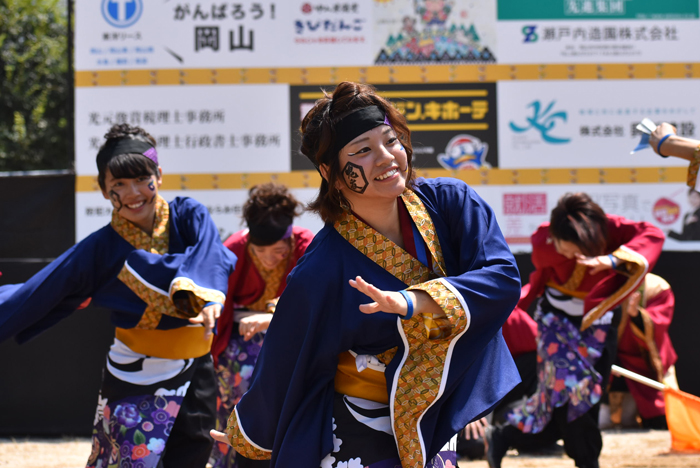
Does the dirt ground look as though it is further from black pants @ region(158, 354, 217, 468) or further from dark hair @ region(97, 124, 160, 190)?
dark hair @ region(97, 124, 160, 190)

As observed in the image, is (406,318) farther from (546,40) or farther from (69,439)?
A: (69,439)

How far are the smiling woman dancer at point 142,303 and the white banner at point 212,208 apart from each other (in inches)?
75.8

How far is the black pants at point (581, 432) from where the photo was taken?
3521mm

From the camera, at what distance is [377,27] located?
16.0ft

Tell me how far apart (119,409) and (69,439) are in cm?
274

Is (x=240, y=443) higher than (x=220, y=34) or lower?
lower

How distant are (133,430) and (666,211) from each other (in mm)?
3800

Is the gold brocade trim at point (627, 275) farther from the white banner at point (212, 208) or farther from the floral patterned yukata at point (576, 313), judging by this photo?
the white banner at point (212, 208)

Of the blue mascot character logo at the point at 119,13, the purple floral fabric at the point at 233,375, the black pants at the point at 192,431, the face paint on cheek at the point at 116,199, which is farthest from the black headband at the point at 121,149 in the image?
the blue mascot character logo at the point at 119,13

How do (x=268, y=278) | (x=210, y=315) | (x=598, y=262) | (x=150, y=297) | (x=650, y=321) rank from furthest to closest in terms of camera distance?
(x=650, y=321)
(x=268, y=278)
(x=598, y=262)
(x=150, y=297)
(x=210, y=315)

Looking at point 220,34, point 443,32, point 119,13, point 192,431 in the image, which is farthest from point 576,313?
point 119,13

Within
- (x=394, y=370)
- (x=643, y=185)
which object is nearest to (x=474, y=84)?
(x=643, y=185)

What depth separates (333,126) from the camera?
1.76m

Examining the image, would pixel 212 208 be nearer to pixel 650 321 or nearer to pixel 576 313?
pixel 576 313
